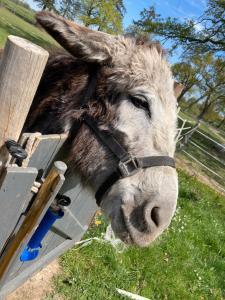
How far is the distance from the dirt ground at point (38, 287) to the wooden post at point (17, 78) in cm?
269

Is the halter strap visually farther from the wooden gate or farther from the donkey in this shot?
the wooden gate

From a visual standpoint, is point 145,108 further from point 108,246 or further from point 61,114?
point 108,246

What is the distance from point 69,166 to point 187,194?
284 inches

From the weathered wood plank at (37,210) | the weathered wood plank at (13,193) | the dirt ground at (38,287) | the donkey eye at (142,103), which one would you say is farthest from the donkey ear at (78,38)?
the dirt ground at (38,287)

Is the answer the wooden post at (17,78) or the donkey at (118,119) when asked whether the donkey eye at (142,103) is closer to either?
the donkey at (118,119)

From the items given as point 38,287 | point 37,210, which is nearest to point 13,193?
point 37,210

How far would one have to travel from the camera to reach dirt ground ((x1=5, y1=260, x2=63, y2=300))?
4.00 metres

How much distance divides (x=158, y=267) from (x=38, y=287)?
2.15 meters

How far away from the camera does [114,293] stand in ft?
15.5

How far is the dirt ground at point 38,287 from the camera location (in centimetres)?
400

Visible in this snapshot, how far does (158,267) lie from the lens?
566cm

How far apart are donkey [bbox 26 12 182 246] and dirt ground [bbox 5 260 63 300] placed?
1.95 m

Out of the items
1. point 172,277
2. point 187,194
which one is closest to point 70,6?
point 187,194

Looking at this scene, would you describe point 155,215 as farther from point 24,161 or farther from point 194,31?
point 194,31
